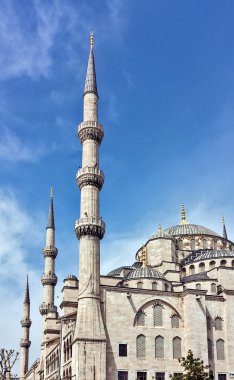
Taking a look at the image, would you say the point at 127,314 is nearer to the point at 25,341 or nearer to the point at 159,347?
the point at 159,347

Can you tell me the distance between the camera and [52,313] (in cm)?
4100

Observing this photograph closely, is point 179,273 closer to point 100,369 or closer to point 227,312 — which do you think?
point 227,312

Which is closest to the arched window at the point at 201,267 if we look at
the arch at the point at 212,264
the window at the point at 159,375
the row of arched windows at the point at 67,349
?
the arch at the point at 212,264

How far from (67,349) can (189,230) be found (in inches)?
739

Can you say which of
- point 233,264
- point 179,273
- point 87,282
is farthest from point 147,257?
point 87,282

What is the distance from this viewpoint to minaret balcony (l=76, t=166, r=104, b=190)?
31.1 meters

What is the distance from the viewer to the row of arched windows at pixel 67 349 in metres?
29.8

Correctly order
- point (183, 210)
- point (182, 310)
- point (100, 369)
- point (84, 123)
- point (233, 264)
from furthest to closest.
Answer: point (183, 210), point (233, 264), point (84, 123), point (182, 310), point (100, 369)

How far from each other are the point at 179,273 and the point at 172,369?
9.12 metres

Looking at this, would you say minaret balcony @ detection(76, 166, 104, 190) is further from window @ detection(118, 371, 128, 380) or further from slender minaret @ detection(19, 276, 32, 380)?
slender minaret @ detection(19, 276, 32, 380)

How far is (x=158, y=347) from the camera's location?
29.6 m

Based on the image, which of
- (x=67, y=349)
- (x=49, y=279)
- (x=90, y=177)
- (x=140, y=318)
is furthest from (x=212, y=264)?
(x=49, y=279)

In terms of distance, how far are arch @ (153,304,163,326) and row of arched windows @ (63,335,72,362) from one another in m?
5.11

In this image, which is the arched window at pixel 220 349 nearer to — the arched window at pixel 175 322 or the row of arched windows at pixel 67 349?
the arched window at pixel 175 322
